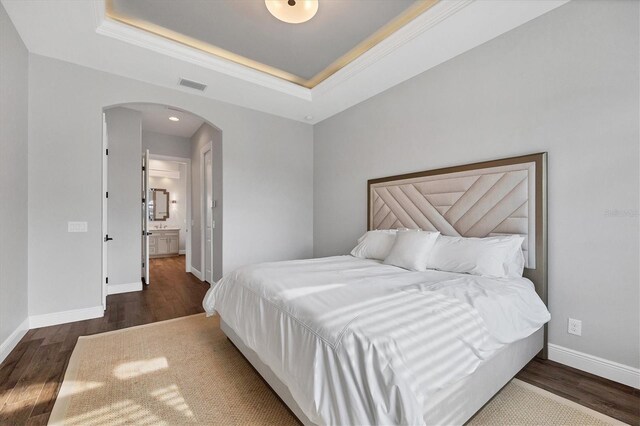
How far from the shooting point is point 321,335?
131 centimetres

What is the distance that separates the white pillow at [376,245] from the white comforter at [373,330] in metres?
0.85

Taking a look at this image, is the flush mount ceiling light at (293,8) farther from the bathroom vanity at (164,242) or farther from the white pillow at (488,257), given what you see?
the bathroom vanity at (164,242)

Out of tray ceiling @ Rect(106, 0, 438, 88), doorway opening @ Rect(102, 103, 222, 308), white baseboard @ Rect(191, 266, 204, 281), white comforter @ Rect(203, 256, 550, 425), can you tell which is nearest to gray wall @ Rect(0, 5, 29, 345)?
doorway opening @ Rect(102, 103, 222, 308)

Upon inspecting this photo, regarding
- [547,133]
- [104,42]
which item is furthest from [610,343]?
[104,42]

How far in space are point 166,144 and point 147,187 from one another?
Answer: 142 cm

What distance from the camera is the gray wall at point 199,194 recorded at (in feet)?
13.8

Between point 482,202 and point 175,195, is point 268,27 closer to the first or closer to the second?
point 482,202

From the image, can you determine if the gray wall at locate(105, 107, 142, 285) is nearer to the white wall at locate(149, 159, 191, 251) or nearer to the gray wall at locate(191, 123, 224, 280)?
the gray wall at locate(191, 123, 224, 280)

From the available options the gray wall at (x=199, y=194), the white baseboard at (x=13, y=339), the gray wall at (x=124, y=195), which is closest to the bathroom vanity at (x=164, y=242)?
the gray wall at (x=199, y=194)

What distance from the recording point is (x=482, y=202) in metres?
2.67

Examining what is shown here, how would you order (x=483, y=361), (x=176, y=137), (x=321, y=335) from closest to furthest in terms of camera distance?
1. (x=321, y=335)
2. (x=483, y=361)
3. (x=176, y=137)

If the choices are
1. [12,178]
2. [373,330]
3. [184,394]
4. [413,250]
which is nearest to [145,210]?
[12,178]

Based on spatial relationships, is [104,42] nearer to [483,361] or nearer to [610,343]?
[483,361]

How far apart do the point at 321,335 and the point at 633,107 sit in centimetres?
258
